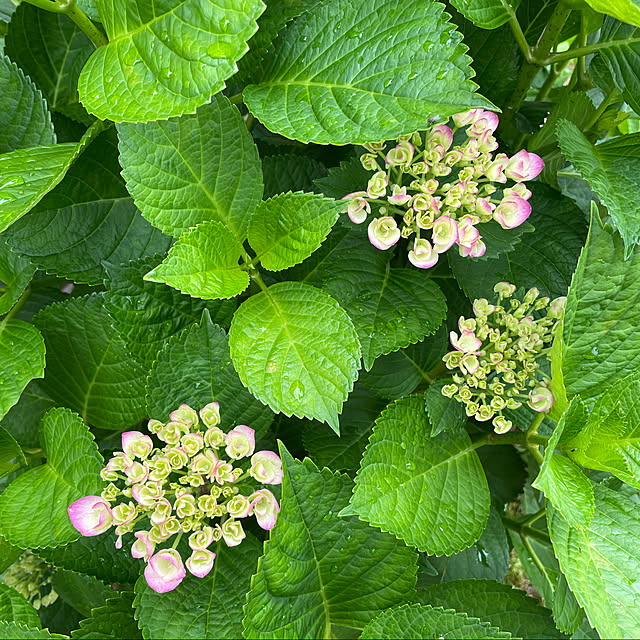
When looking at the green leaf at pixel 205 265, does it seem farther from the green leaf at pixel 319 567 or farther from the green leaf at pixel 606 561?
the green leaf at pixel 606 561

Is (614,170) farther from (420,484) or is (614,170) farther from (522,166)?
(420,484)

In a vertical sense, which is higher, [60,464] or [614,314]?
[614,314]

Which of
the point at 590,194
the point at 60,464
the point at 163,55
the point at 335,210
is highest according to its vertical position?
the point at 163,55

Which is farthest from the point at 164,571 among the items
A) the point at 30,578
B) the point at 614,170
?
the point at 614,170

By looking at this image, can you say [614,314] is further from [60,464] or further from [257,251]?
[60,464]

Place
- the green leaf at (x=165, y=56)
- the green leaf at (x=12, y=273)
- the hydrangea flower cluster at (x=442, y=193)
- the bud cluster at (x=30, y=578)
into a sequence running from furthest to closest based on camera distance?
the bud cluster at (x=30, y=578)
the green leaf at (x=12, y=273)
the hydrangea flower cluster at (x=442, y=193)
the green leaf at (x=165, y=56)

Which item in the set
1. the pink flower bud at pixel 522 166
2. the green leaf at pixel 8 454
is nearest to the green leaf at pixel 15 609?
the green leaf at pixel 8 454

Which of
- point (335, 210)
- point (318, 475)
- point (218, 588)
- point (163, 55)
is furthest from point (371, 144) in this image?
point (218, 588)

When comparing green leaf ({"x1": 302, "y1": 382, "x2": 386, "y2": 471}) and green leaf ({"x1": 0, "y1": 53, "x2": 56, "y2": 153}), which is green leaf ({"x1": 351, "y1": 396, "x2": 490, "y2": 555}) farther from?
green leaf ({"x1": 0, "y1": 53, "x2": 56, "y2": 153})
